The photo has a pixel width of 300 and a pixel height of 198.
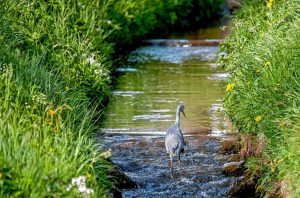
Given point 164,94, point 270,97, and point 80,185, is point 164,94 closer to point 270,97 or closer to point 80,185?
point 270,97

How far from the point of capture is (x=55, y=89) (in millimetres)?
11469

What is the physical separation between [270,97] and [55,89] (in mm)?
2373

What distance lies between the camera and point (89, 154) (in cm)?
879

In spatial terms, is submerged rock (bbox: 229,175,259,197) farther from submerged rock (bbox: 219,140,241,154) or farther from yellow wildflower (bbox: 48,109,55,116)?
yellow wildflower (bbox: 48,109,55,116)

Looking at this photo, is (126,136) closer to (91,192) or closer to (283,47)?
(283,47)

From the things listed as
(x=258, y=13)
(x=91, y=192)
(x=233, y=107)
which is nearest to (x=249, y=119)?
(x=233, y=107)

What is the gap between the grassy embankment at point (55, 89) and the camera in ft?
26.5

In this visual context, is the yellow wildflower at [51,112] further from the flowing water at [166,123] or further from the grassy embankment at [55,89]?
the flowing water at [166,123]

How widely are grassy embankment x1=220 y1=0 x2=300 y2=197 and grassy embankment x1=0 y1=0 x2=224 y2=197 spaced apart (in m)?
1.58

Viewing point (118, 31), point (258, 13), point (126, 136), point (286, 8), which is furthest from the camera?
point (118, 31)

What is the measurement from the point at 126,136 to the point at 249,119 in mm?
2626

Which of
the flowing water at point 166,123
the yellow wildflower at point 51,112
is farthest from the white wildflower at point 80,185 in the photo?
the flowing water at point 166,123

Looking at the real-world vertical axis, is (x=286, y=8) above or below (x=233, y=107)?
above

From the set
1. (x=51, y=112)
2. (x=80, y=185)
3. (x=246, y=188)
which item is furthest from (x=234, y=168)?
(x=80, y=185)
